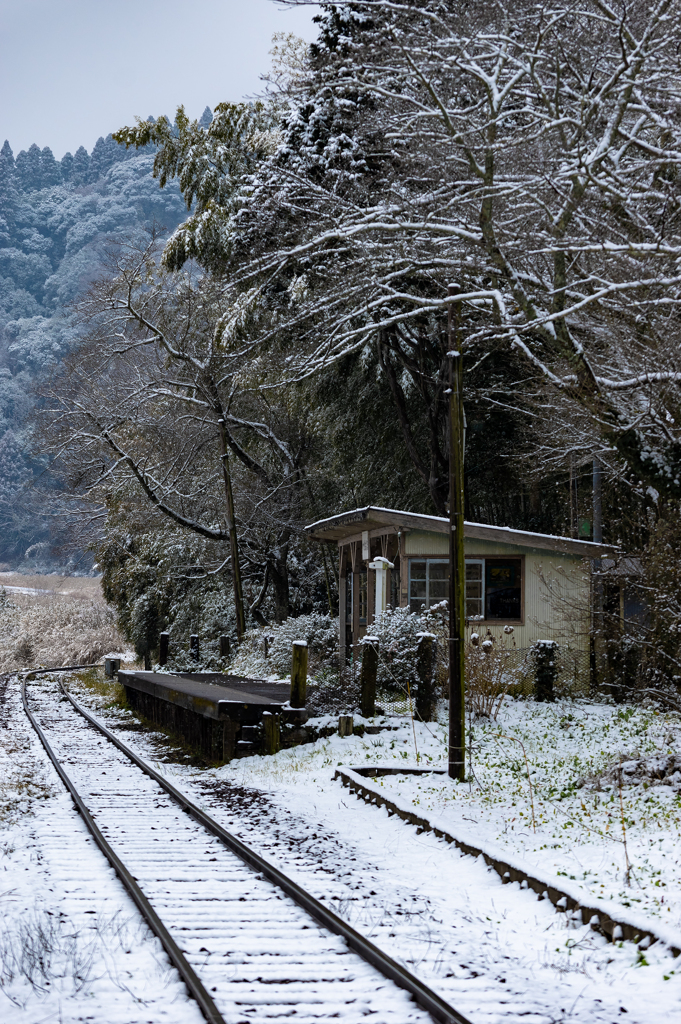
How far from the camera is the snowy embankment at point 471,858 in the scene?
566 cm

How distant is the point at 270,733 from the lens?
14.9 m

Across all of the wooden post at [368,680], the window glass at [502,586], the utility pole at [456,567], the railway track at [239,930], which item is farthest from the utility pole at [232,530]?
the railway track at [239,930]

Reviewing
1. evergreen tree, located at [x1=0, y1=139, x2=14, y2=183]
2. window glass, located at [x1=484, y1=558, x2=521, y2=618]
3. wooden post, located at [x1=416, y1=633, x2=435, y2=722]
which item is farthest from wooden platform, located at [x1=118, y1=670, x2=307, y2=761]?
evergreen tree, located at [x1=0, y1=139, x2=14, y2=183]

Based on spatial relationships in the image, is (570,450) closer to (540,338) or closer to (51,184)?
(540,338)

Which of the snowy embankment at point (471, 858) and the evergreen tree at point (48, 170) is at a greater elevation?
the evergreen tree at point (48, 170)

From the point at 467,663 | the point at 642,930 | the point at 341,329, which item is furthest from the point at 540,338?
the point at 642,930

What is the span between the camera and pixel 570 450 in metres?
21.4

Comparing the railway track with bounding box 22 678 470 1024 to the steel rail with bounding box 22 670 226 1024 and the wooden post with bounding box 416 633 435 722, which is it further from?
the wooden post with bounding box 416 633 435 722

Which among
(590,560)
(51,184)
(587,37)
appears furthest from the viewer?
(51,184)

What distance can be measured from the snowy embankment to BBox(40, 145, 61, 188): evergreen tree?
17610cm

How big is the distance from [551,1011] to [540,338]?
64.7ft

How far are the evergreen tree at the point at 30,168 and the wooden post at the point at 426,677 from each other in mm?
174541

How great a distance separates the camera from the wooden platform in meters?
14.9

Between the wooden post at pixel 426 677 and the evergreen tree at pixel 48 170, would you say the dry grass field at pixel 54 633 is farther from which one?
the evergreen tree at pixel 48 170
